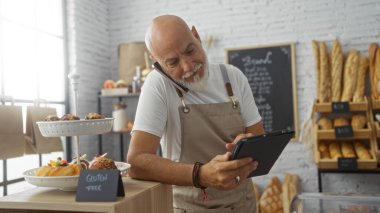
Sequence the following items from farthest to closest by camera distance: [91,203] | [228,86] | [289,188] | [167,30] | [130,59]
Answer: [130,59], [289,188], [228,86], [167,30], [91,203]

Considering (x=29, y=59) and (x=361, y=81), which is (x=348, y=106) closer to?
(x=361, y=81)

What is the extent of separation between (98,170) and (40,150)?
226 centimetres

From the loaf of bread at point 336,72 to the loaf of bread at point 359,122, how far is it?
23 centimetres

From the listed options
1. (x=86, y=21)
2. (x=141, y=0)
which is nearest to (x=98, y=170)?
(x=86, y=21)

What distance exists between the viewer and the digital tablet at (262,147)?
38.1 inches

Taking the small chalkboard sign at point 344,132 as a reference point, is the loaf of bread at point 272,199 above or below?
below

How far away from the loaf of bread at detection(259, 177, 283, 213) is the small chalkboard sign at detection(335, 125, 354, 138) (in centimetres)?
81

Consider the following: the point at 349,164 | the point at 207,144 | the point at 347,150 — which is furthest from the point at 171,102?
the point at 347,150

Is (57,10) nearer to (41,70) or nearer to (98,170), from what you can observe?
(41,70)

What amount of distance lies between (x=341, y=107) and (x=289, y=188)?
2.97 feet

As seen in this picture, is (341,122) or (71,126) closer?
(71,126)

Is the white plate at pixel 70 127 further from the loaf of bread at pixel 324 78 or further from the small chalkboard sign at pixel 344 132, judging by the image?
the loaf of bread at pixel 324 78

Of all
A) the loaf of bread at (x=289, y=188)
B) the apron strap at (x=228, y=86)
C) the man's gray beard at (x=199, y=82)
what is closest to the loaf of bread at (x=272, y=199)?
the loaf of bread at (x=289, y=188)

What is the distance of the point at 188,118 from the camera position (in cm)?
141
